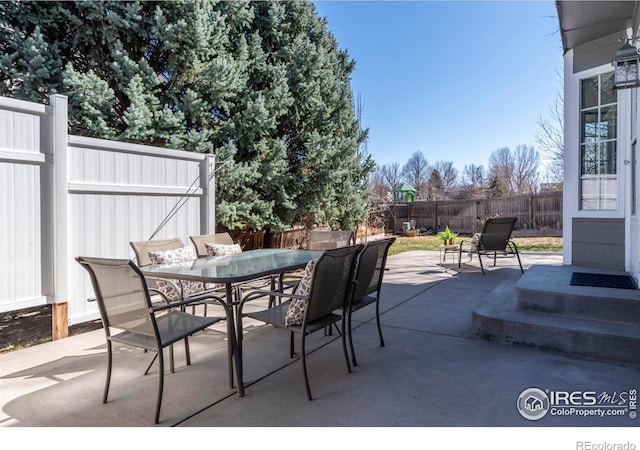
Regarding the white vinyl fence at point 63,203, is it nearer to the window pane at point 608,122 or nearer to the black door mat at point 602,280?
the black door mat at point 602,280

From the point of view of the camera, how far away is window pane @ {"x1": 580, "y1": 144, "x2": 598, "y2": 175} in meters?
4.97

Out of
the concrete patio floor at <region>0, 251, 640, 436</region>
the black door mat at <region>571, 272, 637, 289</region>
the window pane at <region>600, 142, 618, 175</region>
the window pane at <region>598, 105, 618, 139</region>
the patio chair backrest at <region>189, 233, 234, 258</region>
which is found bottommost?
the concrete patio floor at <region>0, 251, 640, 436</region>

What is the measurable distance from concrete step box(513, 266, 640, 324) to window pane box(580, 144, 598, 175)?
1966mm

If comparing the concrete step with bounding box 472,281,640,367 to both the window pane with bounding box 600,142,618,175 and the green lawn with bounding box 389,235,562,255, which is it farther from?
the green lawn with bounding box 389,235,562,255

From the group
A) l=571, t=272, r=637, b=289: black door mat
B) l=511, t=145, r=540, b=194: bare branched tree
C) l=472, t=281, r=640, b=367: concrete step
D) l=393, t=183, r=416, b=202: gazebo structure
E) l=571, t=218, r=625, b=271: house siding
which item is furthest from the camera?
l=511, t=145, r=540, b=194: bare branched tree

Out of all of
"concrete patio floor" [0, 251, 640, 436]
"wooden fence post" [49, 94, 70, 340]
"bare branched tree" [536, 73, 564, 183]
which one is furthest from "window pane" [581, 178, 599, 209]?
"bare branched tree" [536, 73, 564, 183]

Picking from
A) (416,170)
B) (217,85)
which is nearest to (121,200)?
(217,85)

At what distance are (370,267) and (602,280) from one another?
2686 millimetres

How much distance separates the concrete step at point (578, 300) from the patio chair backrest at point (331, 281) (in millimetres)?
1895

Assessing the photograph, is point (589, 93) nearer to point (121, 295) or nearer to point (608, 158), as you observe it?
point (608, 158)

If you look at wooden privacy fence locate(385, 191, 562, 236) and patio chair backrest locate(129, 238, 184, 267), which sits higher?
wooden privacy fence locate(385, 191, 562, 236)

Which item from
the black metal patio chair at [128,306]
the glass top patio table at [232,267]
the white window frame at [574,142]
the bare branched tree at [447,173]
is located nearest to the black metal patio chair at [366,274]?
the glass top patio table at [232,267]
